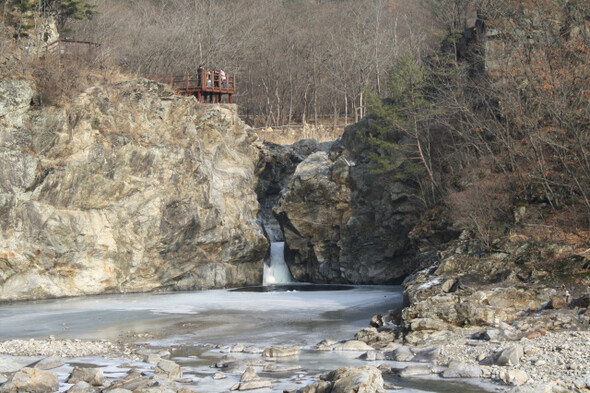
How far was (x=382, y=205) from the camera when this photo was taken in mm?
39188

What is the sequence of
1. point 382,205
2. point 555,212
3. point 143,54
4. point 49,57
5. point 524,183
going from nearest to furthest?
point 555,212
point 524,183
point 49,57
point 382,205
point 143,54

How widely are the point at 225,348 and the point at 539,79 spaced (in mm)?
19494

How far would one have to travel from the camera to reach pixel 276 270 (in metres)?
44.2

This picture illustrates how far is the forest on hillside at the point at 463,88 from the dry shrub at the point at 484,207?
0.07 meters

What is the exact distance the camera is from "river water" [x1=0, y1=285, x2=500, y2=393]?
1576 cm

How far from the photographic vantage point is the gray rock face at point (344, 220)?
3909 cm

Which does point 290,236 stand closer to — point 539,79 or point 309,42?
point 539,79

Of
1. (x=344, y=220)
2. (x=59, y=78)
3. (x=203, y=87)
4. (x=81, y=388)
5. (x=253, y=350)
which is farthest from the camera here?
(x=203, y=87)

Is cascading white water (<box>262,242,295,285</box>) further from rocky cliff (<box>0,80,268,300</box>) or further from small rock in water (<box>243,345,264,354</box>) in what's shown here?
small rock in water (<box>243,345,264,354</box>)

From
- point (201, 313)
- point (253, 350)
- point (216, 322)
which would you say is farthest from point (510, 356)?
point (201, 313)

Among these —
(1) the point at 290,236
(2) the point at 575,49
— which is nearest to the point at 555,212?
(2) the point at 575,49

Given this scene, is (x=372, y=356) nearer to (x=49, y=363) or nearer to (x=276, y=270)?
(x=49, y=363)

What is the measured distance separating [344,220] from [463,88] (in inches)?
454

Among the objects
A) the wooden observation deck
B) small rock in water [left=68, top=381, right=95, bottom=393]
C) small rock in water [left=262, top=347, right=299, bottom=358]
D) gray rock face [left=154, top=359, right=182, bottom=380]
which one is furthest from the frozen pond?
the wooden observation deck
